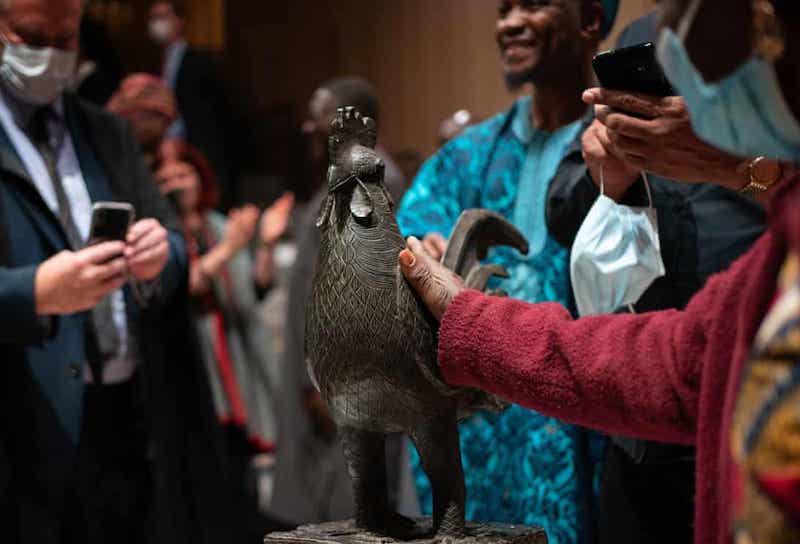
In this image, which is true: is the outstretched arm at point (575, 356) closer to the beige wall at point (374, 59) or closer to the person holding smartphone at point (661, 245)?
the person holding smartphone at point (661, 245)

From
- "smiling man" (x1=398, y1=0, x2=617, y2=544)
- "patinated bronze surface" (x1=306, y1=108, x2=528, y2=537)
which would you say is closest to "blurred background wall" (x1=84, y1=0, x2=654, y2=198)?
"smiling man" (x1=398, y1=0, x2=617, y2=544)

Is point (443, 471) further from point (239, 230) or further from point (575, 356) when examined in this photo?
point (239, 230)

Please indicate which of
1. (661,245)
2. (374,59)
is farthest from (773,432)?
(374,59)

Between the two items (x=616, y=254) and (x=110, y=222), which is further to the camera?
(x=110, y=222)

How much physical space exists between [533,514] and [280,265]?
307 centimetres

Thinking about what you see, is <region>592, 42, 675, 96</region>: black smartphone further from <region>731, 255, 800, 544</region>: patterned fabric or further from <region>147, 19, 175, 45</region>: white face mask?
<region>147, 19, 175, 45</region>: white face mask

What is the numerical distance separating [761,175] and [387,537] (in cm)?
63

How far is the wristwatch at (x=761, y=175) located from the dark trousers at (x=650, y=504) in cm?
53

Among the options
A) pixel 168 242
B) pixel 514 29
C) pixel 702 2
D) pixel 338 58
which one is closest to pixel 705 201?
pixel 514 29

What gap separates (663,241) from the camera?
178 centimetres

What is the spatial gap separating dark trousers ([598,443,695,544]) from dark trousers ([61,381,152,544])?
3.64 feet

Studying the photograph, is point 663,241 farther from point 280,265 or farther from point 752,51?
point 280,265

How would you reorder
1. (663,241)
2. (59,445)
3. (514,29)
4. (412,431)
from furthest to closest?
(59,445) → (514,29) → (663,241) → (412,431)

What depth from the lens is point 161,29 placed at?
4934 mm
